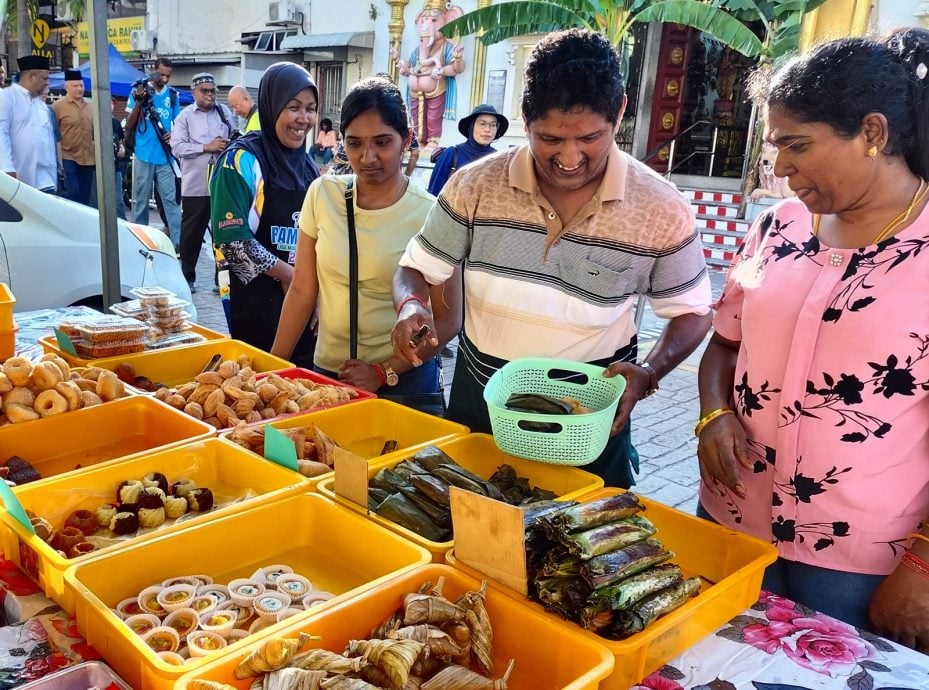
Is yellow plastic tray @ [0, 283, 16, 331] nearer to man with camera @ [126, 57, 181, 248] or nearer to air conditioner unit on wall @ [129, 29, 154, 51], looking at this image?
man with camera @ [126, 57, 181, 248]

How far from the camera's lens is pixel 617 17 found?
32.2 feet

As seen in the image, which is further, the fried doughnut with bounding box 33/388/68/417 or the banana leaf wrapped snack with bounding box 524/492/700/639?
the fried doughnut with bounding box 33/388/68/417

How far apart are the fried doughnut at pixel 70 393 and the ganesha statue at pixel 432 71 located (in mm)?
12539

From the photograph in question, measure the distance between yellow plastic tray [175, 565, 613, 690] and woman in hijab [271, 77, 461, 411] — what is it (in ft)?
3.90

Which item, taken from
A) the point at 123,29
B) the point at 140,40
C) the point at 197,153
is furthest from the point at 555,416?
the point at 123,29

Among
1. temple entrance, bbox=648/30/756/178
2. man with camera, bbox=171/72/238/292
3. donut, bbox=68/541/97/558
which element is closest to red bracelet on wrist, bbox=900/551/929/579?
donut, bbox=68/541/97/558

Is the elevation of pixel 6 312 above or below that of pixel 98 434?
above

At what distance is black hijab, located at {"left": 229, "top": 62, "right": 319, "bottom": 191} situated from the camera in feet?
10.1

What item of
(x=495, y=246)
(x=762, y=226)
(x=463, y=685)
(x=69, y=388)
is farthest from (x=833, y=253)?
(x=69, y=388)

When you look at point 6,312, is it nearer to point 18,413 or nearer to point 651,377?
point 18,413

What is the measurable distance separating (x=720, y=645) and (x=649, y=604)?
0.19 metres

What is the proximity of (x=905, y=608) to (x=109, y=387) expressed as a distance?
2.10 metres

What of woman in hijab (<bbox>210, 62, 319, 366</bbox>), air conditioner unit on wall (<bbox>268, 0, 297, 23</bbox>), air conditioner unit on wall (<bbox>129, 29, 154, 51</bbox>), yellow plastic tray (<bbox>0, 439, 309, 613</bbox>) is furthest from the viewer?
air conditioner unit on wall (<bbox>129, 29, 154, 51</bbox>)

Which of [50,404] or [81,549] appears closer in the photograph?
[81,549]
